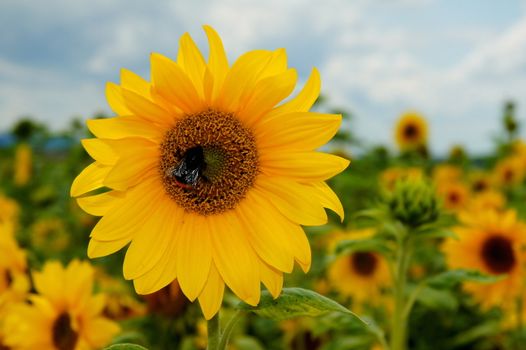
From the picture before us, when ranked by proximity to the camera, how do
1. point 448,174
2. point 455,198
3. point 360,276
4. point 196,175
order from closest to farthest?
1. point 196,175
2. point 360,276
3. point 455,198
4. point 448,174

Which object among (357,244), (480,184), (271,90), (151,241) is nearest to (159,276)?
(151,241)

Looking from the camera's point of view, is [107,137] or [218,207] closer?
[107,137]

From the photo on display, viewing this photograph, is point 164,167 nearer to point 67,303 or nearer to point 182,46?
point 182,46

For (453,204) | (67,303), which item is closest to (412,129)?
(453,204)

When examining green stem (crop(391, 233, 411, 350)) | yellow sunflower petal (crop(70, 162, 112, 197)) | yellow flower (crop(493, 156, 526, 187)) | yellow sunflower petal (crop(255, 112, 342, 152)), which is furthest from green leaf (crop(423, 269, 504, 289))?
yellow flower (crop(493, 156, 526, 187))

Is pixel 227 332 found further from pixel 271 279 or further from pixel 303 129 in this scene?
pixel 303 129

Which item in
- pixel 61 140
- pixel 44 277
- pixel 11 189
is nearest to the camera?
pixel 44 277

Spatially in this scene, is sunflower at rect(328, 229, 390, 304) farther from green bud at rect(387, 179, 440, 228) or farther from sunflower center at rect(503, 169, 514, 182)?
sunflower center at rect(503, 169, 514, 182)
